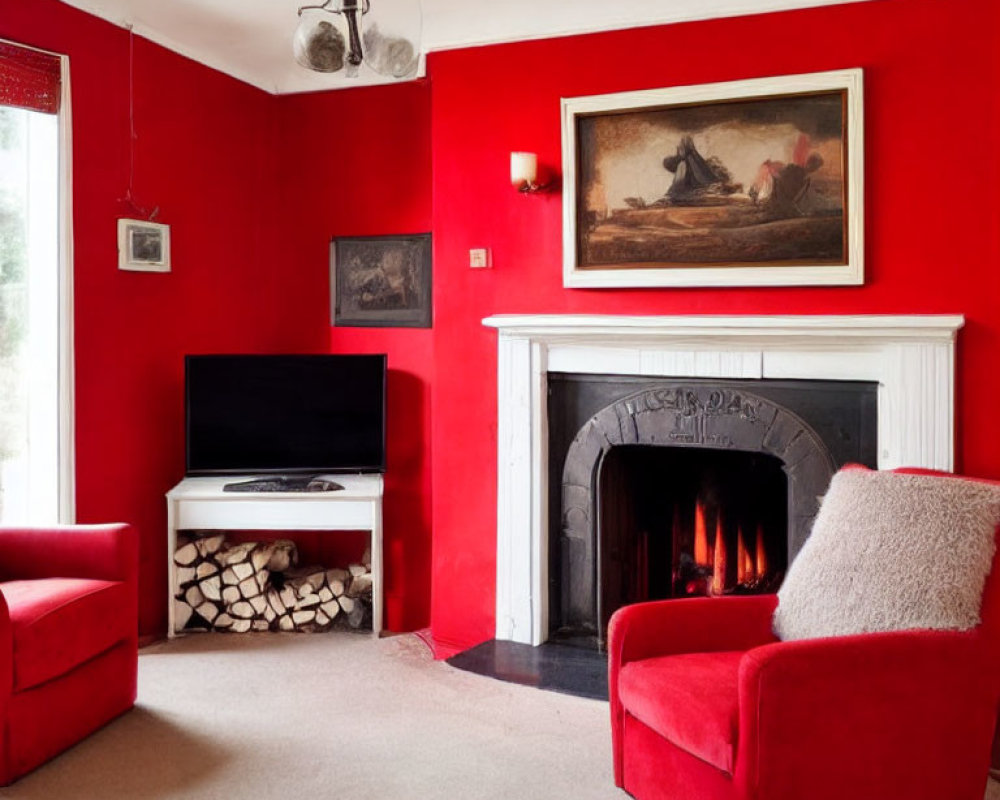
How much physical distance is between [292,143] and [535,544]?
228cm

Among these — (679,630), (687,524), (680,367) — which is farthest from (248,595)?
(679,630)

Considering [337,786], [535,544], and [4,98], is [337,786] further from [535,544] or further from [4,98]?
[4,98]

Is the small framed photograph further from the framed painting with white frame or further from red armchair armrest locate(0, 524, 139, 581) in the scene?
the framed painting with white frame

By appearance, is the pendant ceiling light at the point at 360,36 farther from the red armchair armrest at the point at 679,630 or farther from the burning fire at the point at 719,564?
the burning fire at the point at 719,564

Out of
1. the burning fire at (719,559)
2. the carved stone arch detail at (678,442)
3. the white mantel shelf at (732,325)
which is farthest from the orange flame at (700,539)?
the white mantel shelf at (732,325)

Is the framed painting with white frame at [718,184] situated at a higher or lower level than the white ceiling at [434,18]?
lower

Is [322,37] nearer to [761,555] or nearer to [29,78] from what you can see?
[29,78]

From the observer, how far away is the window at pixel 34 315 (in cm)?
380

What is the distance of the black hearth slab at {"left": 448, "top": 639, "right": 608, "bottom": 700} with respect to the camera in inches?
146

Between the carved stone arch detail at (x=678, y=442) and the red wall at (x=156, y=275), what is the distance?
5.21 feet

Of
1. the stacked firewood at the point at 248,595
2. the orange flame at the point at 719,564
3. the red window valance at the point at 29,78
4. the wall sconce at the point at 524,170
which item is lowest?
the stacked firewood at the point at 248,595

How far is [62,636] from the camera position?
3088 millimetres

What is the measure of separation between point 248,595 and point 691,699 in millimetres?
2573

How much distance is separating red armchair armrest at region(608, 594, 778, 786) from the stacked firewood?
2.03 m
